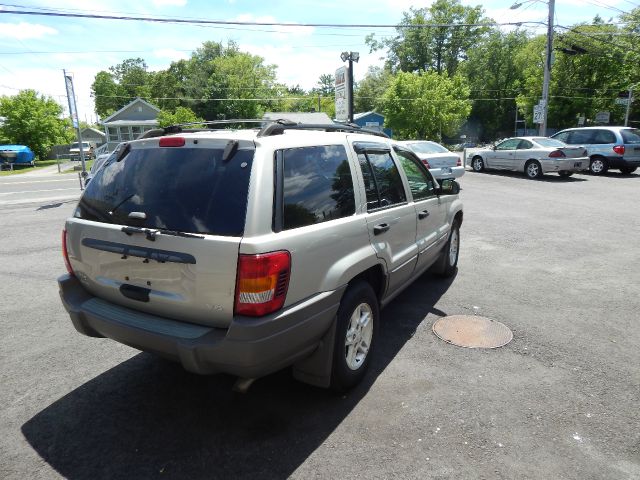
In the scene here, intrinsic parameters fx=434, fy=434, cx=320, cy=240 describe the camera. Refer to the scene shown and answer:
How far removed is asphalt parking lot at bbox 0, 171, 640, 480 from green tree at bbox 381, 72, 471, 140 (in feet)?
135

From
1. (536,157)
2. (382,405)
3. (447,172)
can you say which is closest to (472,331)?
(382,405)

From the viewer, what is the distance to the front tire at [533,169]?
Result: 1600cm

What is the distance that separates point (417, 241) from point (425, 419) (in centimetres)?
181

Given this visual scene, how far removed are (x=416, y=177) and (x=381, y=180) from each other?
100cm

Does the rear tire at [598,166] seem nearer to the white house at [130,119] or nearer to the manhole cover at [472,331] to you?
the manhole cover at [472,331]

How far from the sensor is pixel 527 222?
913 cm

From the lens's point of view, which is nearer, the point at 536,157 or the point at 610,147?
the point at 536,157

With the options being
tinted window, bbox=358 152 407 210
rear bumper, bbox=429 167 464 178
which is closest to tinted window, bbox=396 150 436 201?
tinted window, bbox=358 152 407 210

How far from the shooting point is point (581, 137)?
17188 mm

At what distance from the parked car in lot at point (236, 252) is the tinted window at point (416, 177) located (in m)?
1.02

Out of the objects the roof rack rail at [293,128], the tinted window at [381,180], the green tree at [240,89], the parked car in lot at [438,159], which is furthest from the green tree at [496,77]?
the roof rack rail at [293,128]

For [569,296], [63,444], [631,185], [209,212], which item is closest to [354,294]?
[209,212]

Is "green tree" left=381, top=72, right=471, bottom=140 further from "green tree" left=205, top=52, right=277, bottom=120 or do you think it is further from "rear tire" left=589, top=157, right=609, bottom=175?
"rear tire" left=589, top=157, right=609, bottom=175

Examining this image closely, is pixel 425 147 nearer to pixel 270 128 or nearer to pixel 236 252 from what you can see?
pixel 270 128
